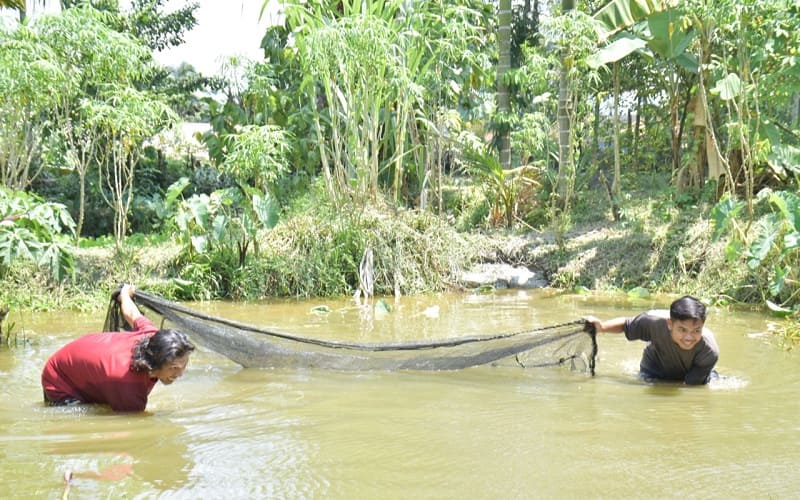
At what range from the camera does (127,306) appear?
5.13 metres

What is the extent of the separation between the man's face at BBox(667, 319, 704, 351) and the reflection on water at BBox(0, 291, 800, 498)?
0.36m

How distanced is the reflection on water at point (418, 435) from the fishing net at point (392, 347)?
9 centimetres

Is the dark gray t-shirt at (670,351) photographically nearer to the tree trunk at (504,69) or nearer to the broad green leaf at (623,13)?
the broad green leaf at (623,13)

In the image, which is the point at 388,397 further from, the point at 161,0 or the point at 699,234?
the point at 161,0

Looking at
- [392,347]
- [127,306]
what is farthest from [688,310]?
[127,306]

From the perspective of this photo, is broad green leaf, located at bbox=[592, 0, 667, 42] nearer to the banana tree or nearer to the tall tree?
the banana tree

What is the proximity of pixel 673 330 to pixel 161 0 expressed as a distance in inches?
556

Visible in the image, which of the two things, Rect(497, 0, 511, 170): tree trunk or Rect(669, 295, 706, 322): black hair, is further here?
Rect(497, 0, 511, 170): tree trunk

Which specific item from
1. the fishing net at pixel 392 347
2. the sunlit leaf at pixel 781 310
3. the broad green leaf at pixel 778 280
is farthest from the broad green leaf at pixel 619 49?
the fishing net at pixel 392 347

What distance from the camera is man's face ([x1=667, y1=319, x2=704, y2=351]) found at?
4751mm

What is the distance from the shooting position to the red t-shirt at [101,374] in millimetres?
4258

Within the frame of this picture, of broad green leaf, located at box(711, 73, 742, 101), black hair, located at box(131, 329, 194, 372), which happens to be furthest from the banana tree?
black hair, located at box(131, 329, 194, 372)

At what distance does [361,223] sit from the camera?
10.4 meters

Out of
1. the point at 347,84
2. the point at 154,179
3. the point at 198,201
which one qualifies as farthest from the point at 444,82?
the point at 154,179
